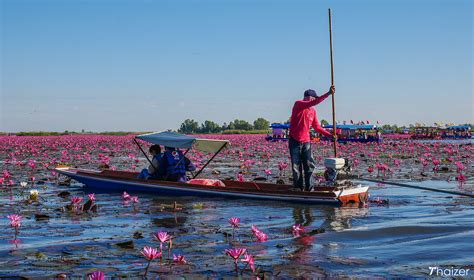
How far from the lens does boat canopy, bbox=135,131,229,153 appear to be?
45.1ft

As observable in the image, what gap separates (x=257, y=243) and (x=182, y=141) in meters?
6.56

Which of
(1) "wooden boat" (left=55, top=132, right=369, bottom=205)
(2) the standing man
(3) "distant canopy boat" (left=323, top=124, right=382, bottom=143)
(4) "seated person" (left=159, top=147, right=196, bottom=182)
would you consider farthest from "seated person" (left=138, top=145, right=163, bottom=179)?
(3) "distant canopy boat" (left=323, top=124, right=382, bottom=143)

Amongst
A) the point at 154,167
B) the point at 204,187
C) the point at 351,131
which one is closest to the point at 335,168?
the point at 204,187

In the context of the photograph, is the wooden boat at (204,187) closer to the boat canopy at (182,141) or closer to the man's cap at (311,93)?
the boat canopy at (182,141)

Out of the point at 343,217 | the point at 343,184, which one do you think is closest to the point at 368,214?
the point at 343,217

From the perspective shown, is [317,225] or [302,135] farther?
[302,135]

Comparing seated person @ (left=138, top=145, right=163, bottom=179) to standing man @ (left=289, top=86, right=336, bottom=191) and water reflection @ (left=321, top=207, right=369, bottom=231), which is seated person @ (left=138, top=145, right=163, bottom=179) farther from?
water reflection @ (left=321, top=207, right=369, bottom=231)

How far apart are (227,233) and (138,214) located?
293 cm

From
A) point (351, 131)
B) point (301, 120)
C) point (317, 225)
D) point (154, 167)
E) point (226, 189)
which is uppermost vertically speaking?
point (351, 131)

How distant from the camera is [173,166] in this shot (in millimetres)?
14453

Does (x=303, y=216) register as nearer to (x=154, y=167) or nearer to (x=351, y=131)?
(x=154, y=167)

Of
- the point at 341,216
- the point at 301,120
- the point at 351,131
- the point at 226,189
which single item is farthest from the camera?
the point at 351,131

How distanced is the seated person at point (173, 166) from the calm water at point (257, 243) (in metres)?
1.68

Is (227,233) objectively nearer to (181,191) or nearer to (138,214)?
(138,214)
